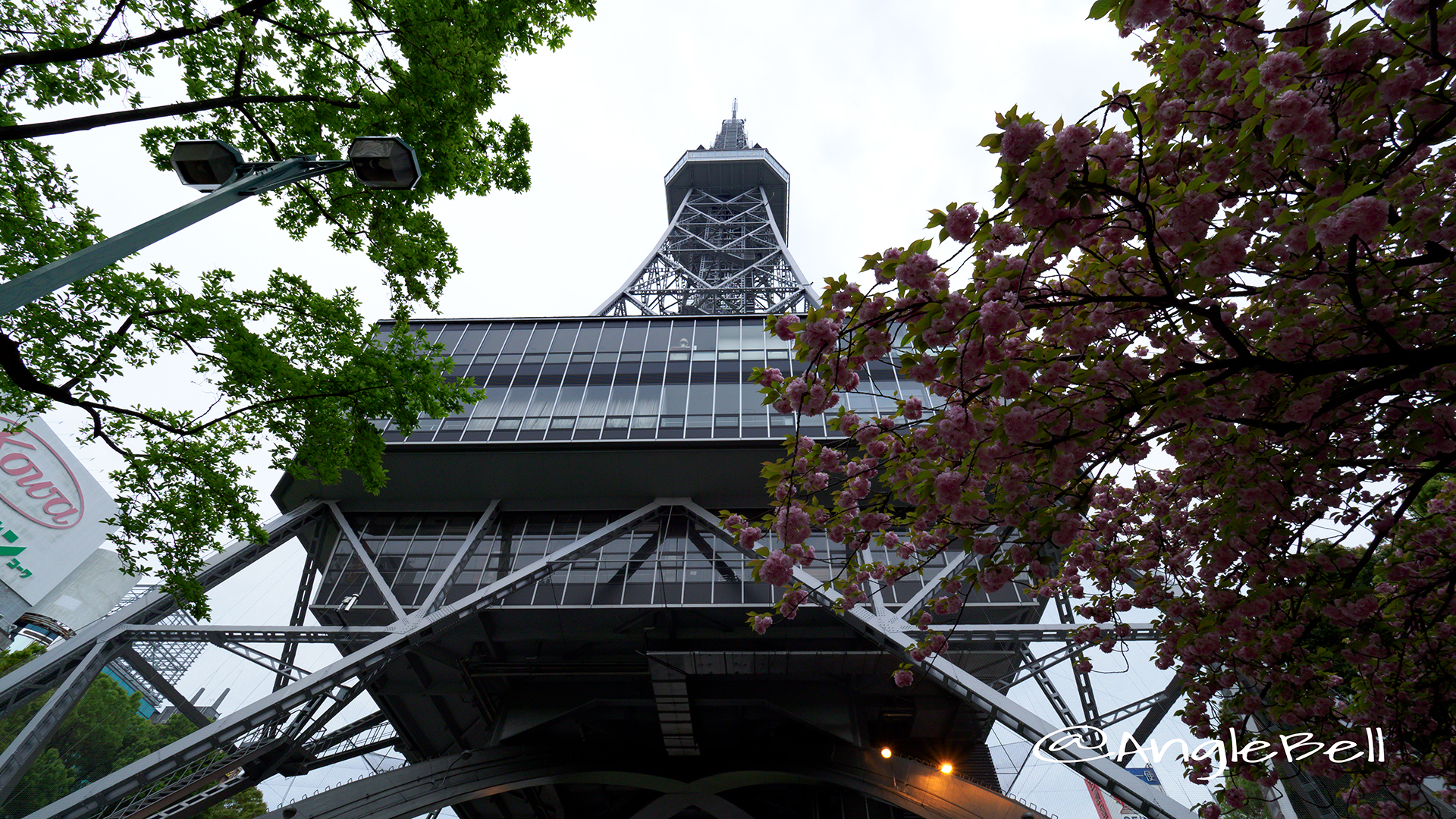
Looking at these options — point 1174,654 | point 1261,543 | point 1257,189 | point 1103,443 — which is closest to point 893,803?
point 1174,654

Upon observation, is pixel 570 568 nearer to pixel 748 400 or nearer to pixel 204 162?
pixel 748 400

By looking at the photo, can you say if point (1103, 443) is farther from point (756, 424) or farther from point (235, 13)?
point (756, 424)

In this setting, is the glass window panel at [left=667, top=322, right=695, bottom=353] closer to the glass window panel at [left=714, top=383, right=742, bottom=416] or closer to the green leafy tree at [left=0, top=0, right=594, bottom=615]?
the glass window panel at [left=714, top=383, right=742, bottom=416]

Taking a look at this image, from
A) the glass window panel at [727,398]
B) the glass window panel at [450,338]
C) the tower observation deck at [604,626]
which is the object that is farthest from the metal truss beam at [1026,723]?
the glass window panel at [450,338]

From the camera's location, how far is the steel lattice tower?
46969 mm

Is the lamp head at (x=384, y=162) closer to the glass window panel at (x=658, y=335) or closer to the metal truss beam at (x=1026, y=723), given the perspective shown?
the metal truss beam at (x=1026, y=723)

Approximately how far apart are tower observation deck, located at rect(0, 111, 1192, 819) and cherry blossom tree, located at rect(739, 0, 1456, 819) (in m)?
8.16

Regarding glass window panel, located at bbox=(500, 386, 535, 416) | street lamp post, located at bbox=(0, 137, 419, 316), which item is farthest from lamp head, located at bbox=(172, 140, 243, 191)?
glass window panel, located at bbox=(500, 386, 535, 416)

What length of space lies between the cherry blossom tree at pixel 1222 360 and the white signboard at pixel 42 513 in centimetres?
5003

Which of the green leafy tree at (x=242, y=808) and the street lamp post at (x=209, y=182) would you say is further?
the green leafy tree at (x=242, y=808)

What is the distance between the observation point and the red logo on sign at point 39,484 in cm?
4078

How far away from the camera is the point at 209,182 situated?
5.60 meters

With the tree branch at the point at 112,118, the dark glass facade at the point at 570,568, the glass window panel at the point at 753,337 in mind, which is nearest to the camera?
the tree branch at the point at 112,118

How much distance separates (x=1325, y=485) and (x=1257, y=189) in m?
3.44
